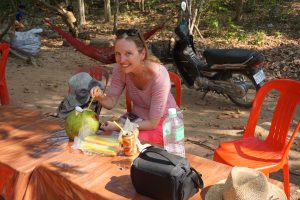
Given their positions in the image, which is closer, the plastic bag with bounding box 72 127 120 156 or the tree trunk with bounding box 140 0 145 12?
the plastic bag with bounding box 72 127 120 156

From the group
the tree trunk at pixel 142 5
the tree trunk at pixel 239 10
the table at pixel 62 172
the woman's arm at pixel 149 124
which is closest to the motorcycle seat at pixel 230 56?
the woman's arm at pixel 149 124

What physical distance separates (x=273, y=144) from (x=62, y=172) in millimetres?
1524

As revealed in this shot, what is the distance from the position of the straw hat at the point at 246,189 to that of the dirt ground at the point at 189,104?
5.24 feet

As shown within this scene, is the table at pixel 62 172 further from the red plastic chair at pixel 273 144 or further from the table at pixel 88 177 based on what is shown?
the red plastic chair at pixel 273 144

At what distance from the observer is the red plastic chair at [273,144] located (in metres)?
2.38

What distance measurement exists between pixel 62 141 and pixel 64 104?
1161mm

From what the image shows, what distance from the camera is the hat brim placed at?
1.45 metres

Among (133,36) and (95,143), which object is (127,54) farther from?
(95,143)

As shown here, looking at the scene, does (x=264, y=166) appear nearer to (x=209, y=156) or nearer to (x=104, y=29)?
(x=209, y=156)

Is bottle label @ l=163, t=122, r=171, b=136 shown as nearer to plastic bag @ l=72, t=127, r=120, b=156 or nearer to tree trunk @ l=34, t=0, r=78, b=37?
plastic bag @ l=72, t=127, r=120, b=156

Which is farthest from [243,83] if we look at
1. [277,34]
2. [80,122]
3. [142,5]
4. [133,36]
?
[142,5]

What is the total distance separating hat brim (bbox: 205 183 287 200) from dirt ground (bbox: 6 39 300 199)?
5.01ft

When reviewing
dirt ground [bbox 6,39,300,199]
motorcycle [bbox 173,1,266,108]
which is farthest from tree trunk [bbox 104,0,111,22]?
motorcycle [bbox 173,1,266,108]

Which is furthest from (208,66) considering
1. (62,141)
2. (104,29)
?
(104,29)
